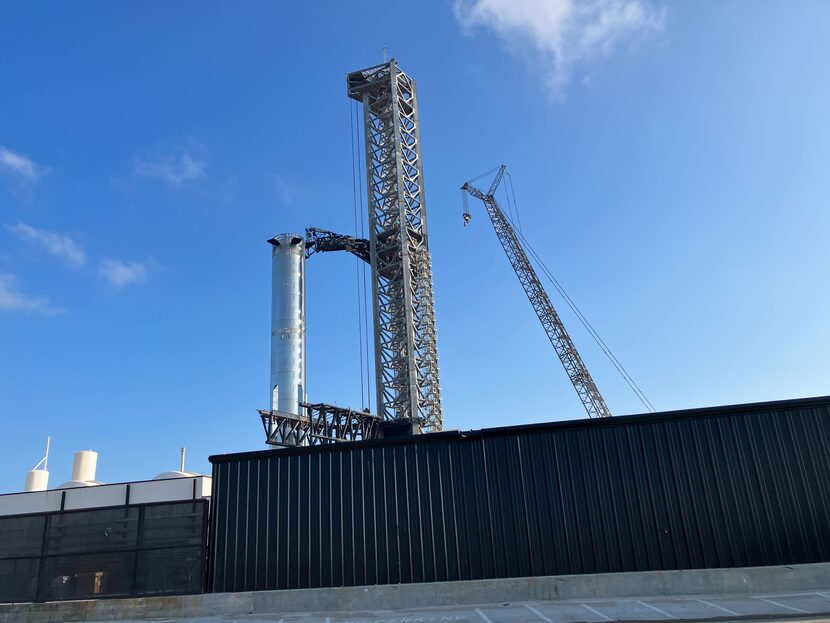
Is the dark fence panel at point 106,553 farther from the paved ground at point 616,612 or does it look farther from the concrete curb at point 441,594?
the paved ground at point 616,612

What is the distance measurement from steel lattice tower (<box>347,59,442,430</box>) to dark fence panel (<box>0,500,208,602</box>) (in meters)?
38.6

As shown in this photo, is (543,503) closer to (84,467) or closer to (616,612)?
(616,612)

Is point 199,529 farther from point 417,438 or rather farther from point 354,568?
point 417,438

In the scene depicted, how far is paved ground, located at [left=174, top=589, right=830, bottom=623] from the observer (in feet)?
44.7

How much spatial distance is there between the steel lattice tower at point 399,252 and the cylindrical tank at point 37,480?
30.6 metres

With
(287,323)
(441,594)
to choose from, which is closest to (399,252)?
(287,323)

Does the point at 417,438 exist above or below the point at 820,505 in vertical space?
above

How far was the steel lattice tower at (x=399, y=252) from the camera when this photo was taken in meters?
59.6

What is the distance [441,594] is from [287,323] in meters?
48.8

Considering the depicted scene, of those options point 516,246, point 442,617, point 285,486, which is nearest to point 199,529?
point 285,486

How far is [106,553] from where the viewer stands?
751 inches

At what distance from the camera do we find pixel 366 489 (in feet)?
62.3

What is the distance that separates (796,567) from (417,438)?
10.0 meters

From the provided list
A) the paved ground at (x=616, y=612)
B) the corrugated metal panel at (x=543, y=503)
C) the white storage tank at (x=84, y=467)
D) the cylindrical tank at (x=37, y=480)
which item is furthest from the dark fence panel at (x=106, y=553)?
the cylindrical tank at (x=37, y=480)
